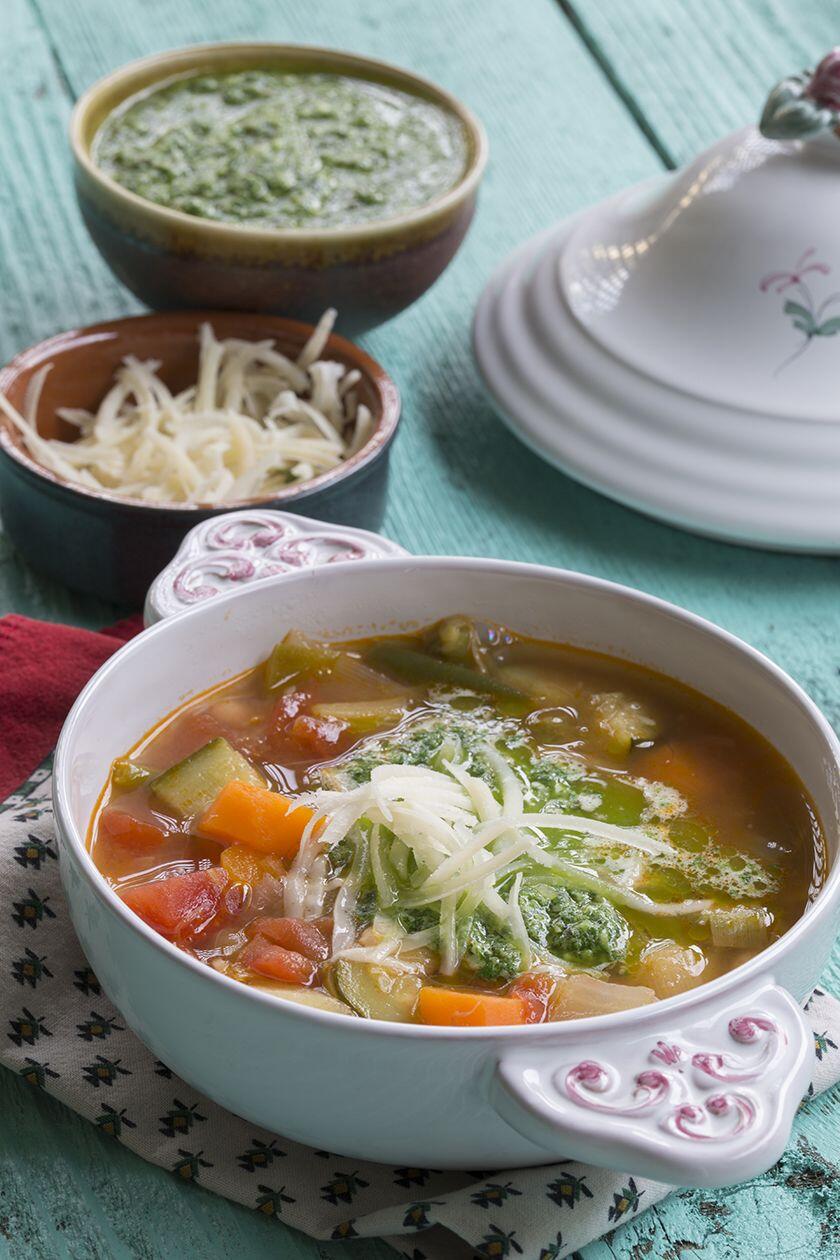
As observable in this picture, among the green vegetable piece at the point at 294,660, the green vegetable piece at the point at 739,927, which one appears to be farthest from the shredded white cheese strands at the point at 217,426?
the green vegetable piece at the point at 739,927

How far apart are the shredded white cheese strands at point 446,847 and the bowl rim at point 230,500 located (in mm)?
687

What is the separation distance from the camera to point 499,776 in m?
1.71

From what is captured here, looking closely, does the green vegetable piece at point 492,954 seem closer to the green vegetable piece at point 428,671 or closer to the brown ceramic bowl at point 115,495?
the green vegetable piece at point 428,671

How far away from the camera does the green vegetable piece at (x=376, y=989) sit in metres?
1.41

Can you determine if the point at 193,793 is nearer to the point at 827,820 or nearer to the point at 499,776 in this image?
the point at 499,776

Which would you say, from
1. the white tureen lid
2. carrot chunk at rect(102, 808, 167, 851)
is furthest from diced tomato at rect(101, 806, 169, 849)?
the white tureen lid

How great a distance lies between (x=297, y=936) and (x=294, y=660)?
47 cm

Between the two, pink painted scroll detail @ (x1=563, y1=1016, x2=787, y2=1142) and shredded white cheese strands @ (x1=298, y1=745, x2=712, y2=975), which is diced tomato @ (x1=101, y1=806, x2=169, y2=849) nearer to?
shredded white cheese strands @ (x1=298, y1=745, x2=712, y2=975)

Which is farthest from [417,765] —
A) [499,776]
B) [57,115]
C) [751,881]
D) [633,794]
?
[57,115]

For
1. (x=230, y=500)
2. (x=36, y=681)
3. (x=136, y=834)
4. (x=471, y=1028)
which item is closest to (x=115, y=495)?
(x=230, y=500)

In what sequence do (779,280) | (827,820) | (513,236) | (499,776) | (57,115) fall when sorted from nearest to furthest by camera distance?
(827,820)
(499,776)
(779,280)
(513,236)
(57,115)

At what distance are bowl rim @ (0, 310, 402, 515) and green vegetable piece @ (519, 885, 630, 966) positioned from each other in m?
0.85

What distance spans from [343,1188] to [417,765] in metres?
0.47

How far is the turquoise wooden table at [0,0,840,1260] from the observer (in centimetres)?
151
